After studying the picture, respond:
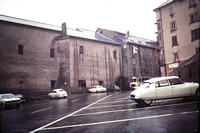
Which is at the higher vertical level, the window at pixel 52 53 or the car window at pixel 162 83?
the window at pixel 52 53

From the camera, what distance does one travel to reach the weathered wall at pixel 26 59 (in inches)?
1142

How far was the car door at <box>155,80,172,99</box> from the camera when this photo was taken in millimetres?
10680

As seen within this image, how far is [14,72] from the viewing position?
97.3ft

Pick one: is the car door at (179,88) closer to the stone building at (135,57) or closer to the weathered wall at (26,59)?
the weathered wall at (26,59)

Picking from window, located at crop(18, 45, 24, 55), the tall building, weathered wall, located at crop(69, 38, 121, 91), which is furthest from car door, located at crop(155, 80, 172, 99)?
window, located at crop(18, 45, 24, 55)

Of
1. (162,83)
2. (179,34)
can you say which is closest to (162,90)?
(162,83)

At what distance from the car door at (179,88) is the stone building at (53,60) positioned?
85.0 ft

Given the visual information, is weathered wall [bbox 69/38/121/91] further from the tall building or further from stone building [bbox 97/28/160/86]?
the tall building

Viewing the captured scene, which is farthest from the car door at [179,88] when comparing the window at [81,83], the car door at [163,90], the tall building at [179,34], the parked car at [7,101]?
the window at [81,83]

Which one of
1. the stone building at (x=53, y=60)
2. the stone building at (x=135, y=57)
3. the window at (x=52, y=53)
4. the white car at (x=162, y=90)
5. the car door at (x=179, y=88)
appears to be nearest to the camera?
the car door at (x=179, y=88)

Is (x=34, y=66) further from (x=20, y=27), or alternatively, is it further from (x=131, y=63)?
(x=131, y=63)

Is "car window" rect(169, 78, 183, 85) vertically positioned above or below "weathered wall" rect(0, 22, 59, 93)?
below

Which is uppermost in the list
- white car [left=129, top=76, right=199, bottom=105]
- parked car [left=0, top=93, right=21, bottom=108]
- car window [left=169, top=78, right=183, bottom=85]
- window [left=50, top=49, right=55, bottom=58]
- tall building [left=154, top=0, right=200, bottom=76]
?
window [left=50, top=49, right=55, bottom=58]

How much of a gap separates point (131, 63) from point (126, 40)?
623cm
